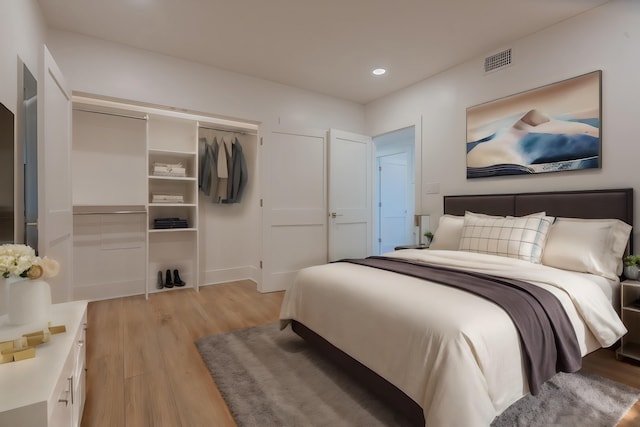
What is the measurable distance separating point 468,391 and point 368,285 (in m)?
0.74

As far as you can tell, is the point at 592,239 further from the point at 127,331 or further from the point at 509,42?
the point at 127,331

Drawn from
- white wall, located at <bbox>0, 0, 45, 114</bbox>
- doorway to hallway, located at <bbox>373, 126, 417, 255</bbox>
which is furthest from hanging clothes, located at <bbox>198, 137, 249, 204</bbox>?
doorway to hallway, located at <bbox>373, 126, 417, 255</bbox>

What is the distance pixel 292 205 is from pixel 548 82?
2849 millimetres

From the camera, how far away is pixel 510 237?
240cm

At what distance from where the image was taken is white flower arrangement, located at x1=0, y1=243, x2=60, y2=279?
3.96ft

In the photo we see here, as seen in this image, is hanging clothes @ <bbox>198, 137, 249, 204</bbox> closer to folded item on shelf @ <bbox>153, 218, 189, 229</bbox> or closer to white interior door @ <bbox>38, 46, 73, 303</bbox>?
folded item on shelf @ <bbox>153, 218, 189, 229</bbox>

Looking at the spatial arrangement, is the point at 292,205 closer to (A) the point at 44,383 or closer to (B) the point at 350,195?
(B) the point at 350,195

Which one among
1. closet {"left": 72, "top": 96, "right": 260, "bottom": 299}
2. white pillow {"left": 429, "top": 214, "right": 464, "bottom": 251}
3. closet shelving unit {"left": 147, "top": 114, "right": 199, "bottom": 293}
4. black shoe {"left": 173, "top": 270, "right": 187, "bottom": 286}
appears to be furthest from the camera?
black shoe {"left": 173, "top": 270, "right": 187, "bottom": 286}

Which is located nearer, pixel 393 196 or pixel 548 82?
pixel 548 82

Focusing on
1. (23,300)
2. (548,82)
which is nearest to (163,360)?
(23,300)

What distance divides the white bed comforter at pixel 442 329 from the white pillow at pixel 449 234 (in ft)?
2.32

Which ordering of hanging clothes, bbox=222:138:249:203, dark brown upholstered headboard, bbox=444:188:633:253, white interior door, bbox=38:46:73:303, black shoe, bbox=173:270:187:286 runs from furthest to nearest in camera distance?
hanging clothes, bbox=222:138:249:203, black shoe, bbox=173:270:187:286, dark brown upholstered headboard, bbox=444:188:633:253, white interior door, bbox=38:46:73:303

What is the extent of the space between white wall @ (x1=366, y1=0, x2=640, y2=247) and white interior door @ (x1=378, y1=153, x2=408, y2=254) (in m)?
2.58

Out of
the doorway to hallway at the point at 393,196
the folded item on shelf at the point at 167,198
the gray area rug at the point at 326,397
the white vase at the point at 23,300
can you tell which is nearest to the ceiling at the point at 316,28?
the folded item on shelf at the point at 167,198
